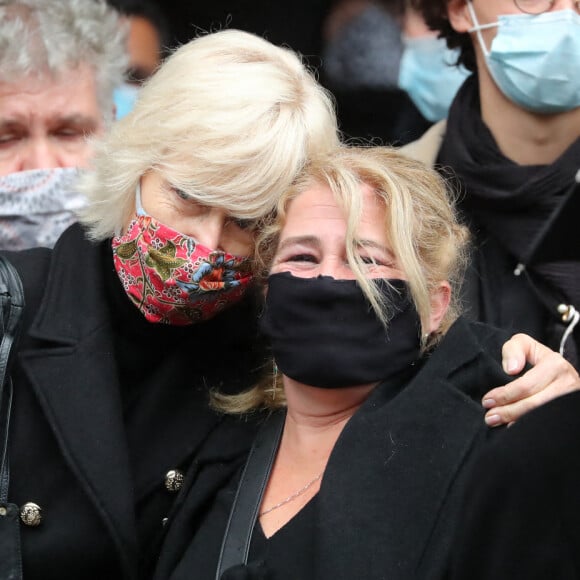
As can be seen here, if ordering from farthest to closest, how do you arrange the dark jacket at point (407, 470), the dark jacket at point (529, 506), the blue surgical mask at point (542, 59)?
the blue surgical mask at point (542, 59) < the dark jacket at point (407, 470) < the dark jacket at point (529, 506)

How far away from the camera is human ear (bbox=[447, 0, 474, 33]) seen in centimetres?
371

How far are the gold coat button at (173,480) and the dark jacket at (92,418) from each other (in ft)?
0.04

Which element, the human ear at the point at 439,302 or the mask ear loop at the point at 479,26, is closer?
the human ear at the point at 439,302

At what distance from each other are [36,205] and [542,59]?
1.78 metres

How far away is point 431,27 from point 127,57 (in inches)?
46.2

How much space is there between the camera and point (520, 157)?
11.6 ft

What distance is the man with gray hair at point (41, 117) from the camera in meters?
3.71

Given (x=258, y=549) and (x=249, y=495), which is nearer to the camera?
(x=258, y=549)

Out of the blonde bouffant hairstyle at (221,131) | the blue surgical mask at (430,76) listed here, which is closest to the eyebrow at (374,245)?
the blonde bouffant hairstyle at (221,131)

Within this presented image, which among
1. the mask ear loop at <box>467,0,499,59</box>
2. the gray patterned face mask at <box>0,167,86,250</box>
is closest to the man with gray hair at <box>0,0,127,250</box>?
the gray patterned face mask at <box>0,167,86,250</box>

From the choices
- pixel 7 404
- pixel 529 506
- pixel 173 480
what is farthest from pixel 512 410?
pixel 7 404

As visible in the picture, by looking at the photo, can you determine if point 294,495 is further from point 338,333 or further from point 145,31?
point 145,31

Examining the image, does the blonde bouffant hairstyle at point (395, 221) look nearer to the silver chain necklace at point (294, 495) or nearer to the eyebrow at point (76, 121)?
the silver chain necklace at point (294, 495)

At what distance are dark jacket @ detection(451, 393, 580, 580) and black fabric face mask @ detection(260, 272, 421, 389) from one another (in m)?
0.89
